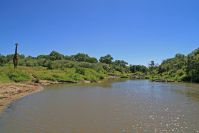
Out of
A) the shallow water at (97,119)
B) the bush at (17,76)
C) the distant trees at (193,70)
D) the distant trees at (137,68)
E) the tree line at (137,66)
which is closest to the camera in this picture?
the shallow water at (97,119)

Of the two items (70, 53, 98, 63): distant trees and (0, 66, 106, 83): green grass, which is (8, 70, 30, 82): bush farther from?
(70, 53, 98, 63): distant trees

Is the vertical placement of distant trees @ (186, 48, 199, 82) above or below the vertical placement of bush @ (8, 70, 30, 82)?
above

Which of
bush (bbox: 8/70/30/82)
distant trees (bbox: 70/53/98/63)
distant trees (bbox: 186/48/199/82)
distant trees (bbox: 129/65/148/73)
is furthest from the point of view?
distant trees (bbox: 129/65/148/73)

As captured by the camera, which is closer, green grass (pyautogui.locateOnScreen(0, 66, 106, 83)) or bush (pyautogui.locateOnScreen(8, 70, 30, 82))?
green grass (pyautogui.locateOnScreen(0, 66, 106, 83))

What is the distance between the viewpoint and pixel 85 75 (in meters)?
76.9

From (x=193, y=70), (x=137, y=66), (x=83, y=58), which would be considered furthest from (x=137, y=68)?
(x=193, y=70)

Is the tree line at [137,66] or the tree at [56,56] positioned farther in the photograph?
the tree at [56,56]

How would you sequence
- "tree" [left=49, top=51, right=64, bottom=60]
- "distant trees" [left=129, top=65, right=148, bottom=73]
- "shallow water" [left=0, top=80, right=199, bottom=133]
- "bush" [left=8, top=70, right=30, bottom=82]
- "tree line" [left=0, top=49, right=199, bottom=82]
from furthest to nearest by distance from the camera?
"distant trees" [left=129, top=65, right=148, bottom=73] < "tree" [left=49, top=51, right=64, bottom=60] < "tree line" [left=0, top=49, right=199, bottom=82] < "bush" [left=8, top=70, right=30, bottom=82] < "shallow water" [left=0, top=80, right=199, bottom=133]

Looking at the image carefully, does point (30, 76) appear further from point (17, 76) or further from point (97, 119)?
point (97, 119)

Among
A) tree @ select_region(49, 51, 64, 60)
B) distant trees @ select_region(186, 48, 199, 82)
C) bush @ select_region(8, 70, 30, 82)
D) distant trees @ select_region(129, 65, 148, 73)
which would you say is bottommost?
bush @ select_region(8, 70, 30, 82)

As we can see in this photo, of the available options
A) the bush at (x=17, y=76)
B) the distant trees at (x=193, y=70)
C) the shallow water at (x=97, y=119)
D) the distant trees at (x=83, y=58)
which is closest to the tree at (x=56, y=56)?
the distant trees at (x=83, y=58)

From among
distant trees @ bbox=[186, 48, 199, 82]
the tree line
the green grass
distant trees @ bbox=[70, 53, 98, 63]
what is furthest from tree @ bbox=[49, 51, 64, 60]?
distant trees @ bbox=[186, 48, 199, 82]

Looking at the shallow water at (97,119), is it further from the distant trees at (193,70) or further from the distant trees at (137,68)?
the distant trees at (137,68)

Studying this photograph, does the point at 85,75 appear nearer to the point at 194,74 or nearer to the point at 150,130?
the point at 194,74
